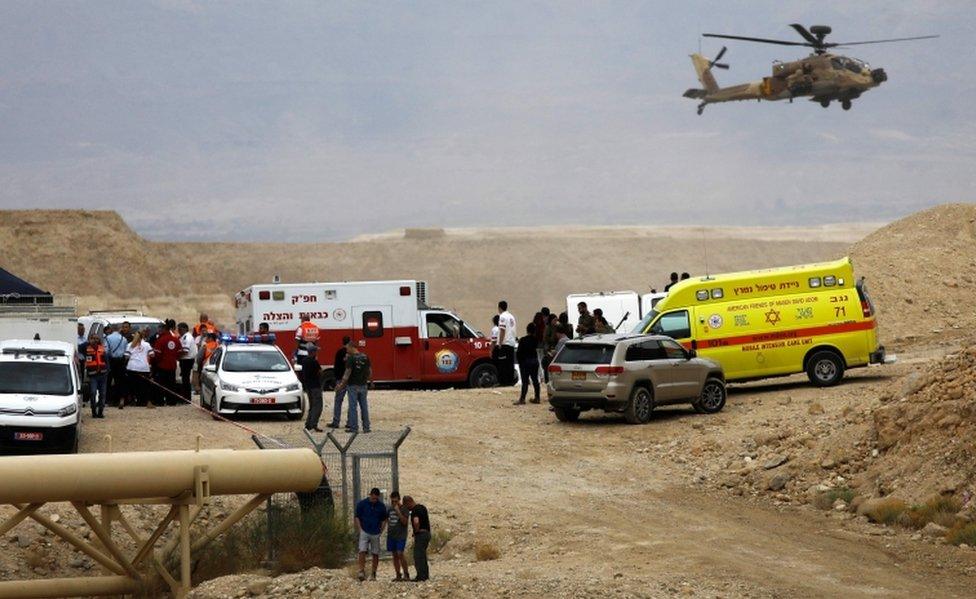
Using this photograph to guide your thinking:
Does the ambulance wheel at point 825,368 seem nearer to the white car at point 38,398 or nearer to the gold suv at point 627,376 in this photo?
the gold suv at point 627,376

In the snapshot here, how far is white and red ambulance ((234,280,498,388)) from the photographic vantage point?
35125 millimetres

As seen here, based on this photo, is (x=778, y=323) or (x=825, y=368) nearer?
(x=778, y=323)

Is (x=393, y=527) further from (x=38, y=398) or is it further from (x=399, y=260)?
(x=399, y=260)

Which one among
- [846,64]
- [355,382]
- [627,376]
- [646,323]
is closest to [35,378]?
[355,382]

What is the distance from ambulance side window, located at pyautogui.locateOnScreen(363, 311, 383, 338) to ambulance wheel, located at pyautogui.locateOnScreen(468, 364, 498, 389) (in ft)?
8.10

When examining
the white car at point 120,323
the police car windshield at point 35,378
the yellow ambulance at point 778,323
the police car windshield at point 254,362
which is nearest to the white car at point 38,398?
the police car windshield at point 35,378

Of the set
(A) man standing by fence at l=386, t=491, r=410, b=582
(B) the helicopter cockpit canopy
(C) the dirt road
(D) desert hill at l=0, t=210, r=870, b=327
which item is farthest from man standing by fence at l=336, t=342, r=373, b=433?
(D) desert hill at l=0, t=210, r=870, b=327

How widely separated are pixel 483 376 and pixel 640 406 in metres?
7.82

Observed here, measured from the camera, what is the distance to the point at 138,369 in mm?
29906

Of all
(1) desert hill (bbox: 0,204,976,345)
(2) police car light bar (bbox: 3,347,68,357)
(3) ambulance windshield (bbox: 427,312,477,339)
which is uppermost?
(1) desert hill (bbox: 0,204,976,345)

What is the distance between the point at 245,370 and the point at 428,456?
472 centimetres

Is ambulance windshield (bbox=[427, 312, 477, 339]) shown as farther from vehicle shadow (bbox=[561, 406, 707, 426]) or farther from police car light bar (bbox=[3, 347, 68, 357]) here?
police car light bar (bbox=[3, 347, 68, 357])

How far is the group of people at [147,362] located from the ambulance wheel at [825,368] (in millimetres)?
12244

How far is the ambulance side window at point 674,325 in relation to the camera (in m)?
31.3
